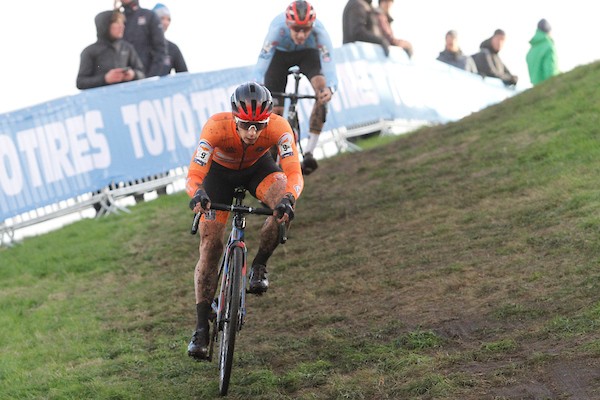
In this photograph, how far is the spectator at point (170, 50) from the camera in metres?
18.6

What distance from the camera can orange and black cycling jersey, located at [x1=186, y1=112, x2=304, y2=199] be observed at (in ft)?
30.3

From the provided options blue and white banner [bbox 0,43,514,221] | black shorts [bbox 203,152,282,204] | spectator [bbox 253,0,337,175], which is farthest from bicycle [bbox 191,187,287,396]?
blue and white banner [bbox 0,43,514,221]

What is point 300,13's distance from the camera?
14062 mm

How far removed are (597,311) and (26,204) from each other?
975cm

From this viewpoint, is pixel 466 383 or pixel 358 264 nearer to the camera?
pixel 466 383

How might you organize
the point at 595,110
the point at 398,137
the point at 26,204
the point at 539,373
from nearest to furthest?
1. the point at 539,373
2. the point at 26,204
3. the point at 595,110
4. the point at 398,137

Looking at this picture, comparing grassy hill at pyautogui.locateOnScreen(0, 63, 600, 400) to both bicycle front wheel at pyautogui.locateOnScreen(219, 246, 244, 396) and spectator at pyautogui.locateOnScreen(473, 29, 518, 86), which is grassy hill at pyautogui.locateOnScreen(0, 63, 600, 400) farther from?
spectator at pyautogui.locateOnScreen(473, 29, 518, 86)

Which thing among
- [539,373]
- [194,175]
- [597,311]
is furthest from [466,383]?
[194,175]

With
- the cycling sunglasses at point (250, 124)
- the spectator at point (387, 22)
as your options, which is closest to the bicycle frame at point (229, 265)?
the cycling sunglasses at point (250, 124)

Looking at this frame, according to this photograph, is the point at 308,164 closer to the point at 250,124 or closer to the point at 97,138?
the point at 97,138

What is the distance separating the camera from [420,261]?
12375 mm

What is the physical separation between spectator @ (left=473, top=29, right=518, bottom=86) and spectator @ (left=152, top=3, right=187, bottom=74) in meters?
7.97

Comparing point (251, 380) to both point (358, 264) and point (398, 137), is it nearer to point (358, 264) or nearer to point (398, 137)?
point (358, 264)

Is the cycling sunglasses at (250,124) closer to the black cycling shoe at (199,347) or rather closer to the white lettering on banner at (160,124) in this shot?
the black cycling shoe at (199,347)
